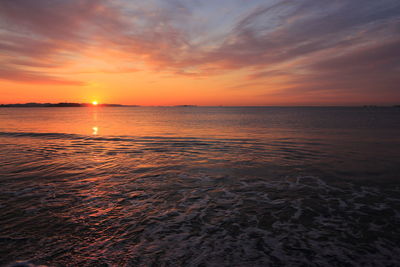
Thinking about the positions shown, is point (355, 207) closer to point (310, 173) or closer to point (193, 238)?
point (310, 173)

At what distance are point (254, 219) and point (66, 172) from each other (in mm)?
11912

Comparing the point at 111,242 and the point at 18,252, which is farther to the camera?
the point at 111,242

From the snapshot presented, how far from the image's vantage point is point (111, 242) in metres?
6.54

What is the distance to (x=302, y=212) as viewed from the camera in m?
8.73

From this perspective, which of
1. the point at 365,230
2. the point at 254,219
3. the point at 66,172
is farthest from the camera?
the point at 66,172

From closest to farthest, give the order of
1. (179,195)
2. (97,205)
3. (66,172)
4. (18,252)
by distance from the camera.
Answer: (18,252)
(97,205)
(179,195)
(66,172)

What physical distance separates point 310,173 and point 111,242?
40.6ft

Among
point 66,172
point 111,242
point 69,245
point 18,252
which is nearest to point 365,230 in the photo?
point 111,242

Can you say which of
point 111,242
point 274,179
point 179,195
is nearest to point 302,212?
point 274,179

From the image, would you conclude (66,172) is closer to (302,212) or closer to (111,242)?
(111,242)

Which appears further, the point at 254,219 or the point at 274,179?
the point at 274,179

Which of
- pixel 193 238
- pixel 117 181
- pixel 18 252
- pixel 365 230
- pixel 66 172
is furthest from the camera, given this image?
pixel 66 172

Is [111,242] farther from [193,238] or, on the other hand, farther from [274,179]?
Result: [274,179]

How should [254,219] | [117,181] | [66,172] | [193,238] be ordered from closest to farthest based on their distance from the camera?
1. [193,238]
2. [254,219]
3. [117,181]
4. [66,172]
